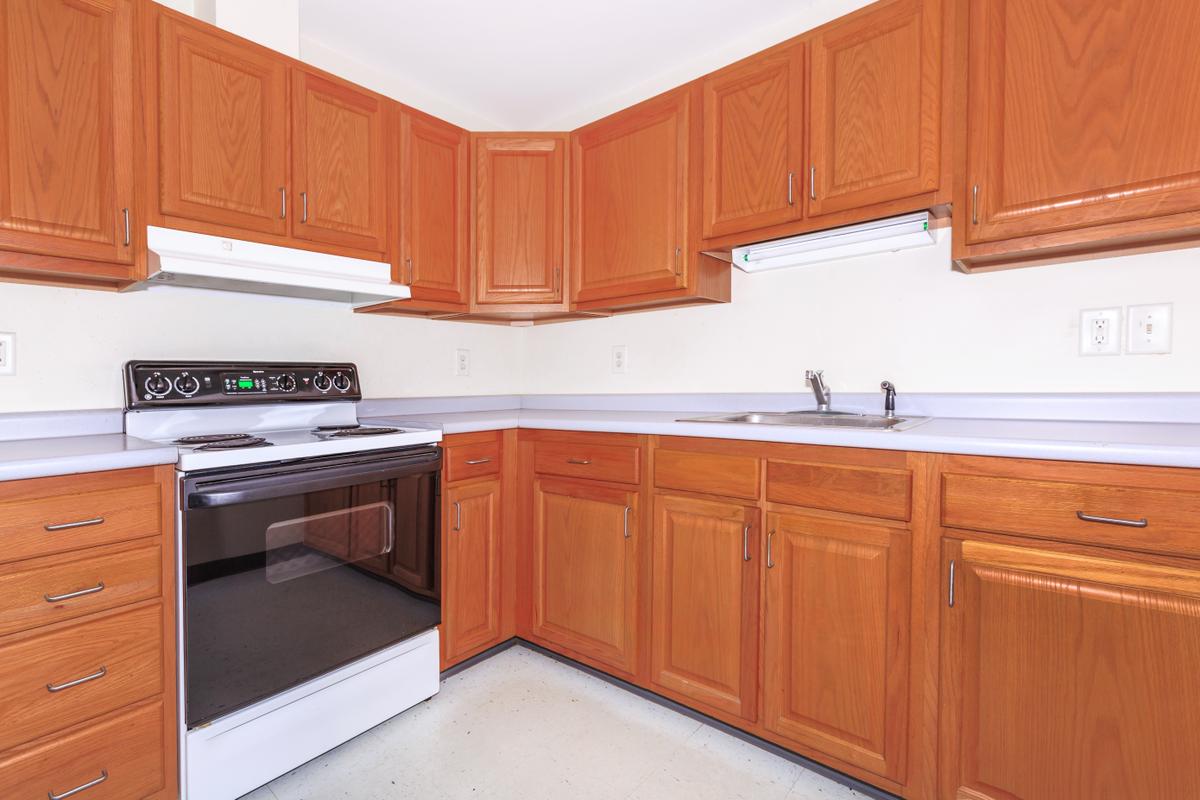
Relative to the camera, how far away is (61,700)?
1190 mm

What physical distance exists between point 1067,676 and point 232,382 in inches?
92.1

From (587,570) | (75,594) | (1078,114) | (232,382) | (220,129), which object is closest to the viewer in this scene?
(75,594)

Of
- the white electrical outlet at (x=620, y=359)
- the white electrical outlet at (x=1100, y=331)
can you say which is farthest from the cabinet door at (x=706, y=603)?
the white electrical outlet at (x=1100, y=331)

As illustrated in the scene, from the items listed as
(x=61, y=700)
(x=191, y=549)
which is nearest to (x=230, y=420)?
(x=191, y=549)

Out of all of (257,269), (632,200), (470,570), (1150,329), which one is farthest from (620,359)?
(1150,329)

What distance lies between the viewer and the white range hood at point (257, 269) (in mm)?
1482

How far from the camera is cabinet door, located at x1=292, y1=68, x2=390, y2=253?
1825 mm

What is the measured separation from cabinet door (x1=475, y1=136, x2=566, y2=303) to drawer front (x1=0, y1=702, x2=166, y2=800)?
1.68 meters

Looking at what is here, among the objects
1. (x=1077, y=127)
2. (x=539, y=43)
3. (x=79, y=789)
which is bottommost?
(x=79, y=789)

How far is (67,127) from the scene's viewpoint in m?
1.40

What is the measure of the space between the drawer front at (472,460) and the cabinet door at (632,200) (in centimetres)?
74

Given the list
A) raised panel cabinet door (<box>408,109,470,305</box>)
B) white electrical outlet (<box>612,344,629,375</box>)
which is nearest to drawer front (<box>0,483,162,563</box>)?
raised panel cabinet door (<box>408,109,470,305</box>)

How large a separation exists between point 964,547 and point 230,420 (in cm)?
211

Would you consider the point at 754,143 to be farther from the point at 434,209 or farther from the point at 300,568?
the point at 300,568
